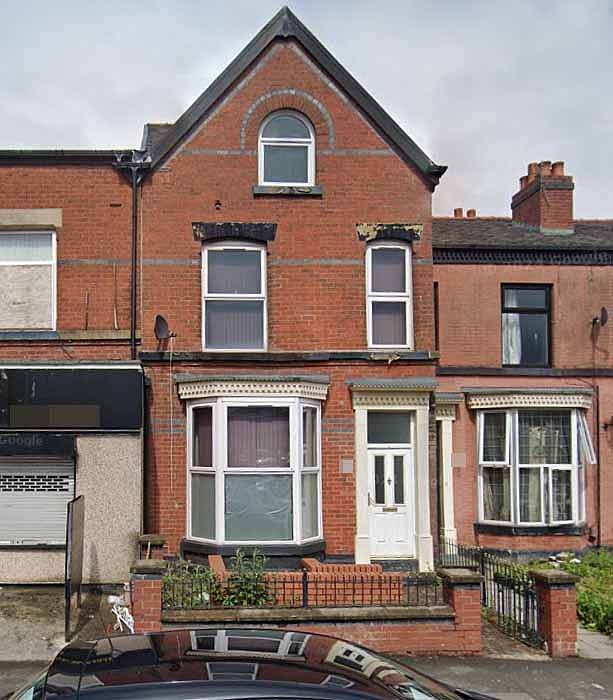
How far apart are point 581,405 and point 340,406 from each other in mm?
6382

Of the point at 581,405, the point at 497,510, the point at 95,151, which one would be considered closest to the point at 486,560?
the point at 497,510

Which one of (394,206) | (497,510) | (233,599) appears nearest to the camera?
(233,599)

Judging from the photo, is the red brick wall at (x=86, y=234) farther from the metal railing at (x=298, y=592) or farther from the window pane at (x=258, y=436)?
the metal railing at (x=298, y=592)

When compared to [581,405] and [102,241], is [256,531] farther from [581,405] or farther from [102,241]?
[581,405]

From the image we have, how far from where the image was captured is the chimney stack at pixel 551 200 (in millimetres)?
20750

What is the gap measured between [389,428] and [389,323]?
188 centimetres

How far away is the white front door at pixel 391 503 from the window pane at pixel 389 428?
197 millimetres

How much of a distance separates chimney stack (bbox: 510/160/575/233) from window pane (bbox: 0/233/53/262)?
11.4 meters

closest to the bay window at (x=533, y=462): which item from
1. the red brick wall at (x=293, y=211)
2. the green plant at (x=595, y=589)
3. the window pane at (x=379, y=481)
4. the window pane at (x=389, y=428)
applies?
the green plant at (x=595, y=589)

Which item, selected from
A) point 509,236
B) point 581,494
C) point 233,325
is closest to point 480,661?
point 233,325

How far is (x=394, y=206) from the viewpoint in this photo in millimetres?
15734

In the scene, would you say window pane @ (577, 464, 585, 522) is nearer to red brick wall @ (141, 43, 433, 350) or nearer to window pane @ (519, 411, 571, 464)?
window pane @ (519, 411, 571, 464)

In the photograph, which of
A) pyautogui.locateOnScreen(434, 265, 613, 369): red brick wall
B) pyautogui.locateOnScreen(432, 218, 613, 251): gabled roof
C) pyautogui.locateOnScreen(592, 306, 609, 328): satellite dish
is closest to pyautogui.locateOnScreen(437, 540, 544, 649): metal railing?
pyautogui.locateOnScreen(434, 265, 613, 369): red brick wall

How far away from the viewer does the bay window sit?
1870 cm
